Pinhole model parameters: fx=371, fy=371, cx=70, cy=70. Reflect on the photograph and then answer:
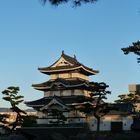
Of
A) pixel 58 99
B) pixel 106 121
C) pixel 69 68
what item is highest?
pixel 69 68

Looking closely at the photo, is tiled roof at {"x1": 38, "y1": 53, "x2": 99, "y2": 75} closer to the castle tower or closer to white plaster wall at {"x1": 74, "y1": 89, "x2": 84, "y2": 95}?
the castle tower

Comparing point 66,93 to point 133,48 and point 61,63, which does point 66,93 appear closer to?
point 61,63

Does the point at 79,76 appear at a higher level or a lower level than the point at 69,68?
lower

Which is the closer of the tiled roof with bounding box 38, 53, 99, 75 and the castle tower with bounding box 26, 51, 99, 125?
the castle tower with bounding box 26, 51, 99, 125

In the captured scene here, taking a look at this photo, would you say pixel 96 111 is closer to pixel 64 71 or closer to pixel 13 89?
pixel 13 89

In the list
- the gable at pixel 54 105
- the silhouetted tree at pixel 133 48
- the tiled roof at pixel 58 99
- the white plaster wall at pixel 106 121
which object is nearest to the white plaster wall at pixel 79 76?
the tiled roof at pixel 58 99

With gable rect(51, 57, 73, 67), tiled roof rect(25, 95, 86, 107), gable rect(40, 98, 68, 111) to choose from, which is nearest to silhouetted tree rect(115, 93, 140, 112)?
tiled roof rect(25, 95, 86, 107)

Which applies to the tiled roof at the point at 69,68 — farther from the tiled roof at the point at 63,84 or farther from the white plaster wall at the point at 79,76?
the tiled roof at the point at 63,84

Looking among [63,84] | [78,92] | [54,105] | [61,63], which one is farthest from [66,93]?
[61,63]

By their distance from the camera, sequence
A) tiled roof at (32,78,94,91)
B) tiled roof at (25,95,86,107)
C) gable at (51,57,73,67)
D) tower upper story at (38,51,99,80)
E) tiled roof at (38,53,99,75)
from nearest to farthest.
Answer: tiled roof at (25,95,86,107) → tiled roof at (32,78,94,91) → tiled roof at (38,53,99,75) → tower upper story at (38,51,99,80) → gable at (51,57,73,67)

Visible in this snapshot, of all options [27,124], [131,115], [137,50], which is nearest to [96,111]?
[27,124]

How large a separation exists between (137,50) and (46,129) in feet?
36.3

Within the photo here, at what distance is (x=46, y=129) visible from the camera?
43.0 ft

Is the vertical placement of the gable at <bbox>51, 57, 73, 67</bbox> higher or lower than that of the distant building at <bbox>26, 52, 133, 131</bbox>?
higher
